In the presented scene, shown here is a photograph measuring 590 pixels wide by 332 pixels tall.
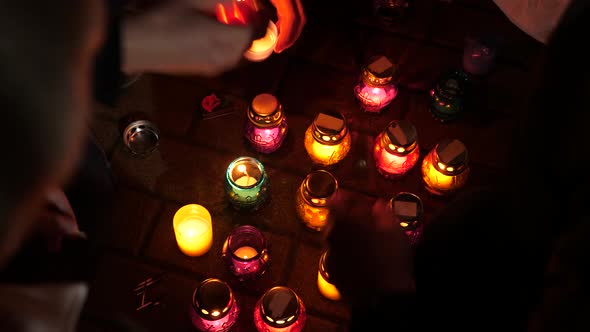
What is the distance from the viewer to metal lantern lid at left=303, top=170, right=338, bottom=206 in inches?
48.3

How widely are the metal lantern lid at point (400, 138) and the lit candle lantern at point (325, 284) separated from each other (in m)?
0.30

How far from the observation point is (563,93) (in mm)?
663

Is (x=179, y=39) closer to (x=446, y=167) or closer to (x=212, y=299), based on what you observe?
(x=212, y=299)

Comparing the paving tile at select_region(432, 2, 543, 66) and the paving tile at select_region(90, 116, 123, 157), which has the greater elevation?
the paving tile at select_region(432, 2, 543, 66)

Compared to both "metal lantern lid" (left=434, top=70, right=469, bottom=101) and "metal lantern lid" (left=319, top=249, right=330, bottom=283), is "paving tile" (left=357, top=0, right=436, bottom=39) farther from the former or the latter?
"metal lantern lid" (left=319, top=249, right=330, bottom=283)

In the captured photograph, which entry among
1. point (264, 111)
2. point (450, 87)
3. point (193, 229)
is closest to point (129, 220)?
point (193, 229)

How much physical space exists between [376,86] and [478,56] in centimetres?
33

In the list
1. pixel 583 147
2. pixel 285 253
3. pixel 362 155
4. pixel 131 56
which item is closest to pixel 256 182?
pixel 285 253

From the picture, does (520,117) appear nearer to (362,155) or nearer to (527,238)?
(527,238)

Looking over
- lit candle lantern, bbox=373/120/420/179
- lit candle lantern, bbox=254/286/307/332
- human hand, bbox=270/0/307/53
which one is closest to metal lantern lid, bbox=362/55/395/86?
lit candle lantern, bbox=373/120/420/179

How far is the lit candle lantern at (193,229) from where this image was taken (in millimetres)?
1244

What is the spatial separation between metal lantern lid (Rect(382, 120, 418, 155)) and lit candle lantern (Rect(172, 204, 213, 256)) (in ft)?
1.50

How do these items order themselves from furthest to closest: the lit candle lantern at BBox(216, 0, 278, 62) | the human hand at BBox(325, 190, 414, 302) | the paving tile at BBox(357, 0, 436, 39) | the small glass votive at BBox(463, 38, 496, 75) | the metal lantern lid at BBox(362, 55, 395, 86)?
the paving tile at BBox(357, 0, 436, 39), the small glass votive at BBox(463, 38, 496, 75), the metal lantern lid at BBox(362, 55, 395, 86), the lit candle lantern at BBox(216, 0, 278, 62), the human hand at BBox(325, 190, 414, 302)

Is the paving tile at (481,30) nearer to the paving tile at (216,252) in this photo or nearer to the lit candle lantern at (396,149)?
the lit candle lantern at (396,149)
